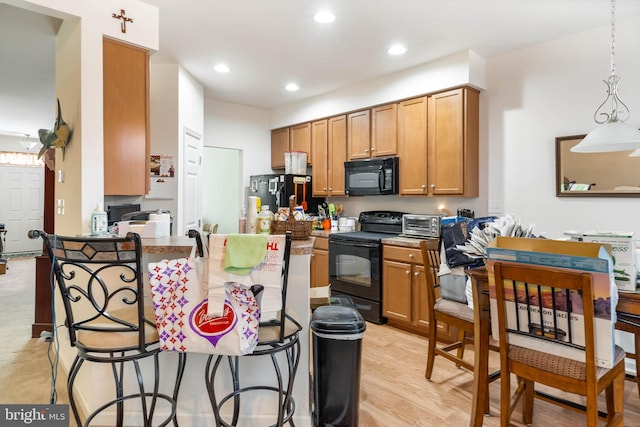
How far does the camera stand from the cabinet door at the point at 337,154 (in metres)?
4.71

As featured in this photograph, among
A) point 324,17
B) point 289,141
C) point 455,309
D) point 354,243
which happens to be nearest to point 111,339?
point 455,309

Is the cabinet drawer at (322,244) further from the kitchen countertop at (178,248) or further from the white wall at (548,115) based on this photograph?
the kitchen countertop at (178,248)

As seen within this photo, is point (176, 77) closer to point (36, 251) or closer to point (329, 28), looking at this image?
point (329, 28)

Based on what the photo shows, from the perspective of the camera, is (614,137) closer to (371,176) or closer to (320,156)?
(371,176)

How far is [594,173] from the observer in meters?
3.10

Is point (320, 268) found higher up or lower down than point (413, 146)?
lower down

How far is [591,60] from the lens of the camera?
3121 mm

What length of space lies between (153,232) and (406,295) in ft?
7.86

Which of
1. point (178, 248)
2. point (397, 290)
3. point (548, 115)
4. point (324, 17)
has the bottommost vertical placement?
point (397, 290)

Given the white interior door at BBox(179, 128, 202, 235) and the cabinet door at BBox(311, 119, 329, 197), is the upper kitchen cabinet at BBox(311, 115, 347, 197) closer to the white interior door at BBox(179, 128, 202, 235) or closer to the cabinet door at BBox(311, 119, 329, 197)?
the cabinet door at BBox(311, 119, 329, 197)

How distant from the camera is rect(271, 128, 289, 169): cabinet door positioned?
5555 mm

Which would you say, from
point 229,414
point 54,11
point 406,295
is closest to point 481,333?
point 229,414

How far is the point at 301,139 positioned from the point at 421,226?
88.4 inches

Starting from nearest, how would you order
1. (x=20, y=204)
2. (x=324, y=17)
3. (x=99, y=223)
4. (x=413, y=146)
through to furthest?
1. (x=99, y=223)
2. (x=324, y=17)
3. (x=413, y=146)
4. (x=20, y=204)
